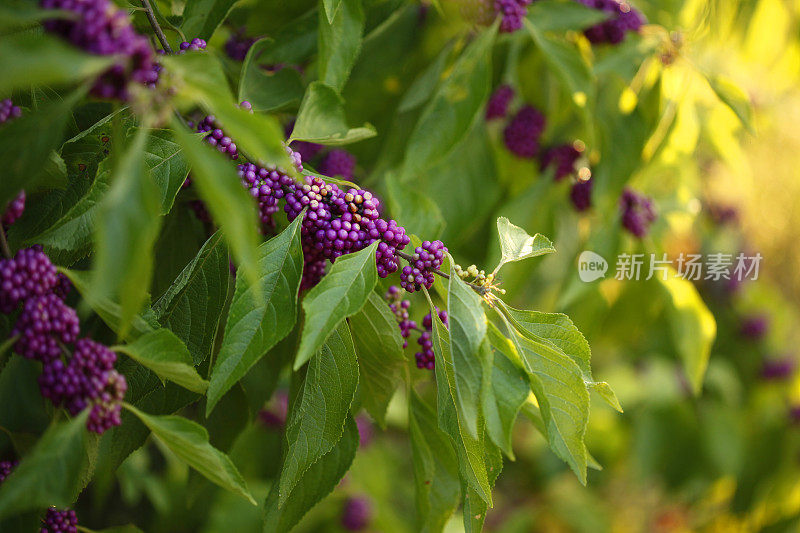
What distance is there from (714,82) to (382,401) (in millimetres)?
587

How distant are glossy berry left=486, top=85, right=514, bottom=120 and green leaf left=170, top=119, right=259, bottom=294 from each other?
2.35 ft

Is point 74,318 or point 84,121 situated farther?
point 84,121

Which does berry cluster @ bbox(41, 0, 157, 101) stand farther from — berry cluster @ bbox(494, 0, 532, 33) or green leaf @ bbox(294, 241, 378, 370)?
berry cluster @ bbox(494, 0, 532, 33)

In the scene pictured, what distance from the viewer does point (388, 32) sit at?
3.04 feet

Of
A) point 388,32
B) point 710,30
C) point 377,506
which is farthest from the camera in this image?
point 377,506

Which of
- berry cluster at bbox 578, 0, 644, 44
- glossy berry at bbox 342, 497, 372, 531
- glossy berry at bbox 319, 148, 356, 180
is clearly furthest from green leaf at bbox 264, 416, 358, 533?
glossy berry at bbox 342, 497, 372, 531

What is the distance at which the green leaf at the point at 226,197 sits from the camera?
1.03ft

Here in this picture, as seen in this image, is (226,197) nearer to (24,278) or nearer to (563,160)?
(24,278)

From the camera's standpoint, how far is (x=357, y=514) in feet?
4.70

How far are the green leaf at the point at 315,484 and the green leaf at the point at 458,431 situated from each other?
142mm

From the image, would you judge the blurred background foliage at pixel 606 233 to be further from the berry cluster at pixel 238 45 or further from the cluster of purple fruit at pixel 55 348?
the cluster of purple fruit at pixel 55 348

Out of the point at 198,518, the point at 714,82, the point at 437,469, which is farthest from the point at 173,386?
the point at 198,518

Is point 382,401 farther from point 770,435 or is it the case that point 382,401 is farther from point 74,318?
point 770,435

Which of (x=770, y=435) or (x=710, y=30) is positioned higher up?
(x=710, y=30)
